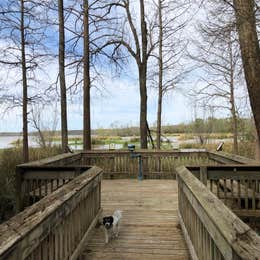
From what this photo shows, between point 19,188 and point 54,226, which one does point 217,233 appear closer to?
point 54,226

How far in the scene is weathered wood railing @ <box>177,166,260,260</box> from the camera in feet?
4.31

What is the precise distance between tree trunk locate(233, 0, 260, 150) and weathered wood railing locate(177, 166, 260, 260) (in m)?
2.87

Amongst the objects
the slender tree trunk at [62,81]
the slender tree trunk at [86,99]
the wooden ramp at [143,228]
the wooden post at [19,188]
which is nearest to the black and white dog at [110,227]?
the wooden ramp at [143,228]

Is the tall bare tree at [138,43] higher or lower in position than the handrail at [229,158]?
higher

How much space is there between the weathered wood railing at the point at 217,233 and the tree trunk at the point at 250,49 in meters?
2.87

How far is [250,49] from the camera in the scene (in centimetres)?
520

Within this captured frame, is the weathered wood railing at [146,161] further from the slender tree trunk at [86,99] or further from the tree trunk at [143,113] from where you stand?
the tree trunk at [143,113]

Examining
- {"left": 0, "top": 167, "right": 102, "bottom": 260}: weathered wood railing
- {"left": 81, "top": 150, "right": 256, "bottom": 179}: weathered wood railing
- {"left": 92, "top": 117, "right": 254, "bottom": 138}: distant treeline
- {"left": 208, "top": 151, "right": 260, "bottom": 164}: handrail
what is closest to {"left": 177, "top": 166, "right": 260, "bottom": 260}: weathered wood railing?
{"left": 0, "top": 167, "right": 102, "bottom": 260}: weathered wood railing

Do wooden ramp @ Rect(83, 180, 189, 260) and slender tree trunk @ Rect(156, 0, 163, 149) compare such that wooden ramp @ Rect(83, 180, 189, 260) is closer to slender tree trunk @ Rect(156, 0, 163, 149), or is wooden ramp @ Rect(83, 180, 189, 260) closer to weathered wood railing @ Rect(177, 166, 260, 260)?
weathered wood railing @ Rect(177, 166, 260, 260)

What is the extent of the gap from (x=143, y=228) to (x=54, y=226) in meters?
1.99

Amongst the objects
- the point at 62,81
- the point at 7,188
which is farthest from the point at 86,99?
the point at 7,188

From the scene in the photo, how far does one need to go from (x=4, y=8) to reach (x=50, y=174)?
23.0 feet

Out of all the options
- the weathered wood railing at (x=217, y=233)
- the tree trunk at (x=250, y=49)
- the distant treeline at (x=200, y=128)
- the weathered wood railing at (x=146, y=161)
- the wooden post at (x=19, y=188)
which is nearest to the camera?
the weathered wood railing at (x=217, y=233)

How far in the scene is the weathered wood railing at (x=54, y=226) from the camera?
4.85 ft
